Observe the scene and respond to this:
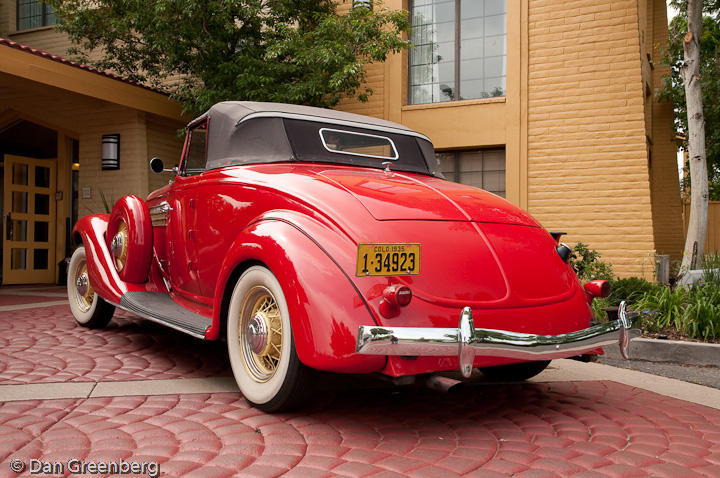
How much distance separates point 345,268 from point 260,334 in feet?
2.24

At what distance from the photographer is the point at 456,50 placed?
35.8 ft

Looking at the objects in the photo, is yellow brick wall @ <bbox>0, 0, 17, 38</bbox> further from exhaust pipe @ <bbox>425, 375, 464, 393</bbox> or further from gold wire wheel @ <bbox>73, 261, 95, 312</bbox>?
exhaust pipe @ <bbox>425, 375, 464, 393</bbox>

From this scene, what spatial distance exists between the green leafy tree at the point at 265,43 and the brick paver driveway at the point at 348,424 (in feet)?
21.2

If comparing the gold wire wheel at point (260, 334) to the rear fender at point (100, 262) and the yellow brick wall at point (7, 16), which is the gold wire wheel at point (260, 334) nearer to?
the rear fender at point (100, 262)

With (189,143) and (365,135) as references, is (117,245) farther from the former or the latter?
(365,135)

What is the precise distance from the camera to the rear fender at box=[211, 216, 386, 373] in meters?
2.72

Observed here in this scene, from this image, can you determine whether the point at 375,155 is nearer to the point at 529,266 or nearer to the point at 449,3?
the point at 529,266

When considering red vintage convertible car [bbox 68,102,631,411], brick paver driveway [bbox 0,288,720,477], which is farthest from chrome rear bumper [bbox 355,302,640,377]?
brick paver driveway [bbox 0,288,720,477]

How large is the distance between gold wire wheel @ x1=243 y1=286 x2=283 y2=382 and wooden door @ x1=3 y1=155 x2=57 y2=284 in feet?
31.0

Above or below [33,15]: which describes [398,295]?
below

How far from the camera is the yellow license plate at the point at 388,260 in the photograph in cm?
277

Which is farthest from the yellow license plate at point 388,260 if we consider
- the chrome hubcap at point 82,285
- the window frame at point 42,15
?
the window frame at point 42,15

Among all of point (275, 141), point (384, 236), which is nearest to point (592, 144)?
point (275, 141)

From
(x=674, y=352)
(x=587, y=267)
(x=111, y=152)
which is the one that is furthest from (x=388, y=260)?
(x=111, y=152)
